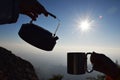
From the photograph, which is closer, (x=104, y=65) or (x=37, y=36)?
(x=104, y=65)

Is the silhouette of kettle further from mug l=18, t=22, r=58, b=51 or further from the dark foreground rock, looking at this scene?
the dark foreground rock

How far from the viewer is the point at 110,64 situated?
1.06m

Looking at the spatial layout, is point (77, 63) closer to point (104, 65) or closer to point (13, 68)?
point (104, 65)

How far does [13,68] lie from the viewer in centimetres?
297

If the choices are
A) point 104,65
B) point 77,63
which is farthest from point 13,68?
point 104,65

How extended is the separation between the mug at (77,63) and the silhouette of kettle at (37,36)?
183 mm

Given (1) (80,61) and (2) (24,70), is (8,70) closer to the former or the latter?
(2) (24,70)

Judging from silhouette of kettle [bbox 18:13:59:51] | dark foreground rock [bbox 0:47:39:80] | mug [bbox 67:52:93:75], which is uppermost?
silhouette of kettle [bbox 18:13:59:51]

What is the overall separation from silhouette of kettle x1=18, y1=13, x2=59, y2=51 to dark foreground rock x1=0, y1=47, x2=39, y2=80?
155cm

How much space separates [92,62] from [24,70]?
2272mm

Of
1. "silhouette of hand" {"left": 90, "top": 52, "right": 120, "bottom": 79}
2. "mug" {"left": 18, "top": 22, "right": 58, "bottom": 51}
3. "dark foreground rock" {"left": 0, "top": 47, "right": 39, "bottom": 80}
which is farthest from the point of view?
"dark foreground rock" {"left": 0, "top": 47, "right": 39, "bottom": 80}

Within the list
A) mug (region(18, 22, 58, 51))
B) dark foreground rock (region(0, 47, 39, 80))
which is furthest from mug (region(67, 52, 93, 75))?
dark foreground rock (region(0, 47, 39, 80))

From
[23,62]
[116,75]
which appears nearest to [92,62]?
[116,75]

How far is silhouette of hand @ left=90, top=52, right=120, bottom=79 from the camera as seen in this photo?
1059mm
